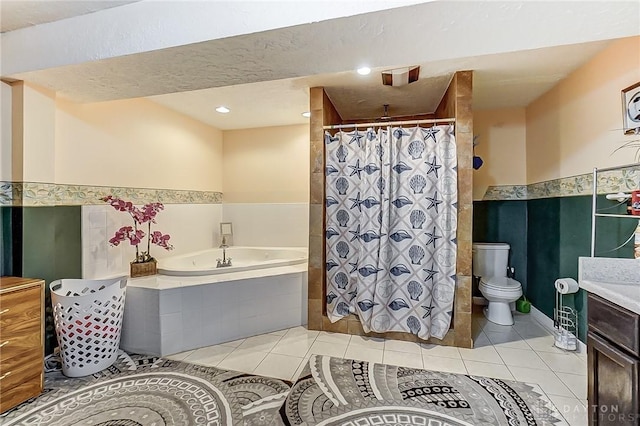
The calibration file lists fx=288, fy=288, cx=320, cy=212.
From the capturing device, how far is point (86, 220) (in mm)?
2408

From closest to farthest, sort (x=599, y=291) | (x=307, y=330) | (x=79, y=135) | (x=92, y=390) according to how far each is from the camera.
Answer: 1. (x=599, y=291)
2. (x=92, y=390)
3. (x=79, y=135)
4. (x=307, y=330)

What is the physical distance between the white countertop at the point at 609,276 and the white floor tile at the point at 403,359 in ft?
3.88

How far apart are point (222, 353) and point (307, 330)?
76 cm

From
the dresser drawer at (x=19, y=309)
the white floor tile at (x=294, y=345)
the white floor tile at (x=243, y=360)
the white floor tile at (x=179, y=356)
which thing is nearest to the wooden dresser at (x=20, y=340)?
the dresser drawer at (x=19, y=309)

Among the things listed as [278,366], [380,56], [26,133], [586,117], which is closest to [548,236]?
[586,117]

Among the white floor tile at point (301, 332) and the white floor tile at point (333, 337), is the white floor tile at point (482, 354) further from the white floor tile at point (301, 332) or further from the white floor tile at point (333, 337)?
the white floor tile at point (301, 332)

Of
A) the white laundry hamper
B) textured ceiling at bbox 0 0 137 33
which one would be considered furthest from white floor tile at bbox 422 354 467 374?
textured ceiling at bbox 0 0 137 33

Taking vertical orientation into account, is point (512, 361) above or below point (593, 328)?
below

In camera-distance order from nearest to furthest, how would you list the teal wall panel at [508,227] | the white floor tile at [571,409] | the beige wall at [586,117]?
the white floor tile at [571,409] → the beige wall at [586,117] → the teal wall panel at [508,227]

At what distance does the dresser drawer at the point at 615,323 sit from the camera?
103 centimetres

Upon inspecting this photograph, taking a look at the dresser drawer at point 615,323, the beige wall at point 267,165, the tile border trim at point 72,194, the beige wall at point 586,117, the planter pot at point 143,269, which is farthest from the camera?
the beige wall at point 267,165

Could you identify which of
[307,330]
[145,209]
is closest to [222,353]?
[307,330]

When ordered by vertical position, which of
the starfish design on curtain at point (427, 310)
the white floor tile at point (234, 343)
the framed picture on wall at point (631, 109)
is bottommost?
the white floor tile at point (234, 343)

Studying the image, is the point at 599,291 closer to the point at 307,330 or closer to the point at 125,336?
the point at 307,330
